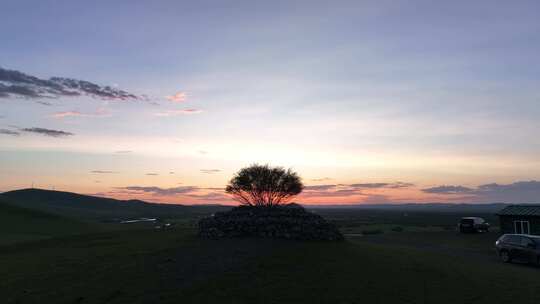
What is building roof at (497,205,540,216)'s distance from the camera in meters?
47.7

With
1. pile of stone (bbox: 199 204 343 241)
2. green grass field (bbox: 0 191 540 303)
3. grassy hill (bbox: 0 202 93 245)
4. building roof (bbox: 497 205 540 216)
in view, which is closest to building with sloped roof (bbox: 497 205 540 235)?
building roof (bbox: 497 205 540 216)

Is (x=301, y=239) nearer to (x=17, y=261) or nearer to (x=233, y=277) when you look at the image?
(x=233, y=277)

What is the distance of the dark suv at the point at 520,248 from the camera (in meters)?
30.6

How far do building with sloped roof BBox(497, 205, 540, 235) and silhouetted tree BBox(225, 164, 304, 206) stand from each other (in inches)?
945

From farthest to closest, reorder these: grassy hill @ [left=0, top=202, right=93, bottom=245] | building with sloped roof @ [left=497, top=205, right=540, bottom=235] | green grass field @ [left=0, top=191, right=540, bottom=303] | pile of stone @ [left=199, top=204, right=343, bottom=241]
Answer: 1. grassy hill @ [left=0, top=202, right=93, bottom=245]
2. building with sloped roof @ [left=497, top=205, right=540, bottom=235]
3. pile of stone @ [left=199, top=204, right=343, bottom=241]
4. green grass field @ [left=0, top=191, right=540, bottom=303]

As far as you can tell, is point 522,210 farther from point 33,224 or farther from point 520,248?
point 33,224

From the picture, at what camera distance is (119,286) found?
803 inches

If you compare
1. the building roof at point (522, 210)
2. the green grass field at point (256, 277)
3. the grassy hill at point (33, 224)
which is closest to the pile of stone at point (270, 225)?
the green grass field at point (256, 277)

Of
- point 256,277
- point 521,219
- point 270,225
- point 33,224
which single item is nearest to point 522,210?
point 521,219

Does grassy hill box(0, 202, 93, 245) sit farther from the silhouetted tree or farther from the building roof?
the building roof

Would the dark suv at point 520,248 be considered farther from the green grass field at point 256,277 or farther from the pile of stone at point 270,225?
the pile of stone at point 270,225

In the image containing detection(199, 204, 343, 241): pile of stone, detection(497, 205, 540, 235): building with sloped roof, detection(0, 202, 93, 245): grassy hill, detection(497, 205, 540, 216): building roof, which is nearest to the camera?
detection(199, 204, 343, 241): pile of stone

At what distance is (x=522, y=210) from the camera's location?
162 ft

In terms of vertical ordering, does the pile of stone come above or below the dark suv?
above
